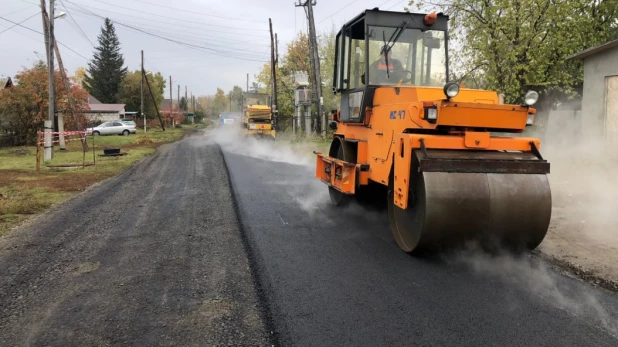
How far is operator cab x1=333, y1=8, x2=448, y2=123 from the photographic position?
646 cm

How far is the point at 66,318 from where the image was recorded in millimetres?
3586

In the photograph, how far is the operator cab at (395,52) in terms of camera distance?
6461 millimetres

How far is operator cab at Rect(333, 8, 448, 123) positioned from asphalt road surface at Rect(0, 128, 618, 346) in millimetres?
2084

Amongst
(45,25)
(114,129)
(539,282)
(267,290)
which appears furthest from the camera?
(114,129)

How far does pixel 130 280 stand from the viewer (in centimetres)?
440

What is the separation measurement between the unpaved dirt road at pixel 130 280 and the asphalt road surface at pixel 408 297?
1.17 feet

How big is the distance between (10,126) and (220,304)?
Answer: 2592cm

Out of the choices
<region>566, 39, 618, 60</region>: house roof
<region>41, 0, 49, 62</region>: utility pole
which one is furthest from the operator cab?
<region>41, 0, 49, 62</region>: utility pole

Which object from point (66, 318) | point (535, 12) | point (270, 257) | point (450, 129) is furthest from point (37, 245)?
point (535, 12)

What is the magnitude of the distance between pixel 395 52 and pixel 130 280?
454 cm

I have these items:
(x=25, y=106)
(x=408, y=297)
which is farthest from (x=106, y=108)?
(x=408, y=297)

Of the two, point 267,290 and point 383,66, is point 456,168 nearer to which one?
point 267,290

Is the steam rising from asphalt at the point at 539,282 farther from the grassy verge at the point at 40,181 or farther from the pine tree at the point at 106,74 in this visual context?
the pine tree at the point at 106,74

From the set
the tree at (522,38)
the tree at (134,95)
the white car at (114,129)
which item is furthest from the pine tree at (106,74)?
the tree at (522,38)
